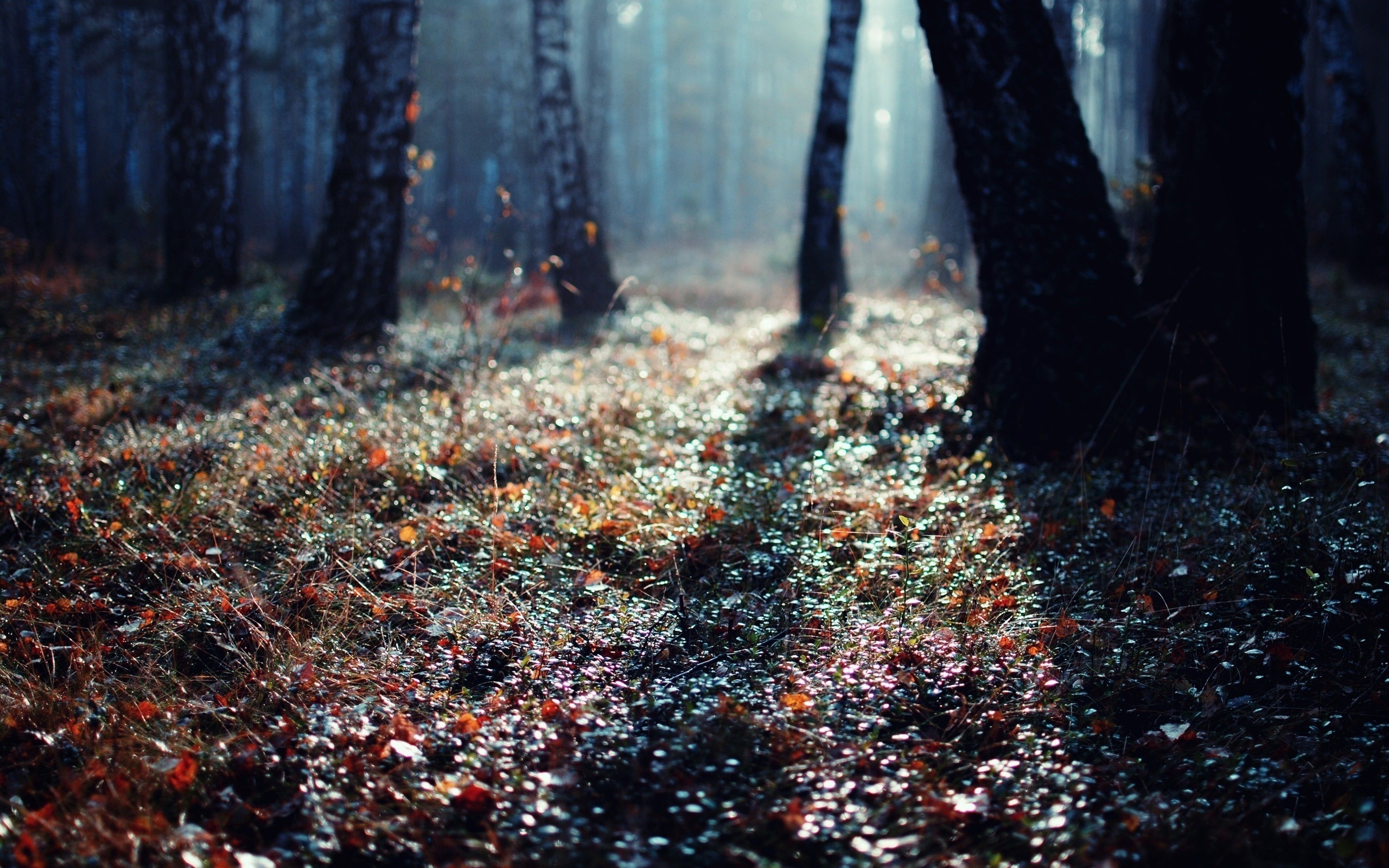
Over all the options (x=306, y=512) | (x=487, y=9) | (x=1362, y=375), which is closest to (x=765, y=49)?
(x=487, y=9)

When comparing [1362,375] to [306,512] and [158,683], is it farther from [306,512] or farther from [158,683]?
→ [158,683]

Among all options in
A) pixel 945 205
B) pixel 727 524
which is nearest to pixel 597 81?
pixel 945 205

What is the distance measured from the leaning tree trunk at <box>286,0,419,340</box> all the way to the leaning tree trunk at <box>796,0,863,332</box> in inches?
156

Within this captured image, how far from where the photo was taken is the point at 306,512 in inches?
141

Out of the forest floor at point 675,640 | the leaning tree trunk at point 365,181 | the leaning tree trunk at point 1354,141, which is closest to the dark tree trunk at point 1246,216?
the forest floor at point 675,640

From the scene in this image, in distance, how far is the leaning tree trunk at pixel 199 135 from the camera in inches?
356

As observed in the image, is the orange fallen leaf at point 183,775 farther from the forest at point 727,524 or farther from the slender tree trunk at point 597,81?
the slender tree trunk at point 597,81

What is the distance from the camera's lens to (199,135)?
9.17m

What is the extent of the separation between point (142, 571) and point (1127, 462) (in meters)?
4.34

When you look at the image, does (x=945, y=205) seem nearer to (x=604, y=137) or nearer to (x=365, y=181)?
(x=604, y=137)

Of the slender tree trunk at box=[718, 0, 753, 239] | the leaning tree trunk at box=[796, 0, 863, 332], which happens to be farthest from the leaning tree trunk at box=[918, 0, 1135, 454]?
the slender tree trunk at box=[718, 0, 753, 239]

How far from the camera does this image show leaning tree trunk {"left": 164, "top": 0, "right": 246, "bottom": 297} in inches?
356

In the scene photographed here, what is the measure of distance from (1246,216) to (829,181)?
15.6 feet

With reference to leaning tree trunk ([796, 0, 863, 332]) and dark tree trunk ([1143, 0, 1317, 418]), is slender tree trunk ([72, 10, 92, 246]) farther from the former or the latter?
dark tree trunk ([1143, 0, 1317, 418])
